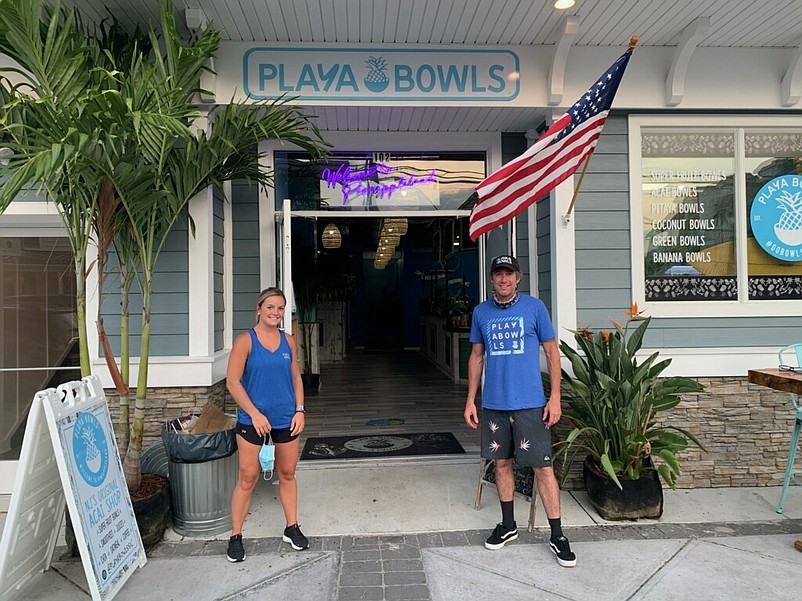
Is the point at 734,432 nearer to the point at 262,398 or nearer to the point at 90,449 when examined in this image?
the point at 262,398

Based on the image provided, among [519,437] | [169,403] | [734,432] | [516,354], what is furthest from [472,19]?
[734,432]

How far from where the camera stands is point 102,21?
138 inches

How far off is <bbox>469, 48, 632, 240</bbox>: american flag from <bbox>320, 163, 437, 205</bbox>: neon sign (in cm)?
149

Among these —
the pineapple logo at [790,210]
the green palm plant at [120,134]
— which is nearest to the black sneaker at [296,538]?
the green palm plant at [120,134]

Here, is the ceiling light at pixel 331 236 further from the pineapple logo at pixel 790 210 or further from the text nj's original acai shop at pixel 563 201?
the pineapple logo at pixel 790 210

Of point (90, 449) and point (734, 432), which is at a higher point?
point (90, 449)

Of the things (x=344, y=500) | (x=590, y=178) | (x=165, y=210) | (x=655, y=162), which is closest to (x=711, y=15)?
(x=655, y=162)

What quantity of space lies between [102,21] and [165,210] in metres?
1.39

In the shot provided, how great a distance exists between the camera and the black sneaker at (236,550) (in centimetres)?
293

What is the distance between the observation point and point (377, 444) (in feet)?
16.1

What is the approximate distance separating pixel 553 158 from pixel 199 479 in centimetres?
300

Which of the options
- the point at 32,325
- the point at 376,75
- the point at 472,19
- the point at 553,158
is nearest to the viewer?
the point at 553,158

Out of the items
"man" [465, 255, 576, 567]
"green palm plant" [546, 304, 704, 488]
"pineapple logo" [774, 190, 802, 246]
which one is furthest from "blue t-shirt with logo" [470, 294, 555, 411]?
"pineapple logo" [774, 190, 802, 246]

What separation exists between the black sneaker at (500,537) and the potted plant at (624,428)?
2.18ft
